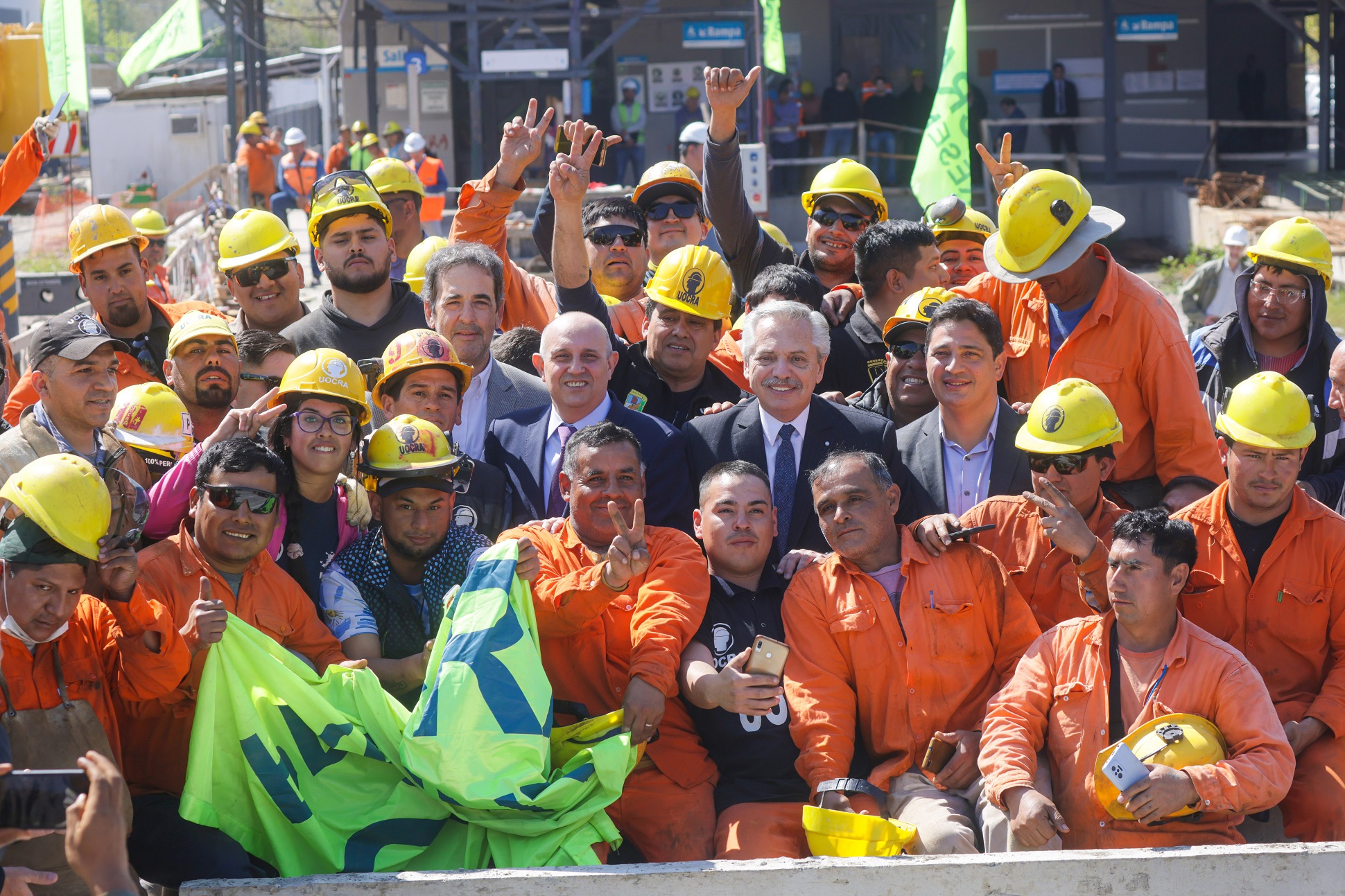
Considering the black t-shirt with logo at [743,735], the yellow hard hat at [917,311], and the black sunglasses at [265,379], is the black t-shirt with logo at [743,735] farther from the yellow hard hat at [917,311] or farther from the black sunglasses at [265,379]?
the black sunglasses at [265,379]

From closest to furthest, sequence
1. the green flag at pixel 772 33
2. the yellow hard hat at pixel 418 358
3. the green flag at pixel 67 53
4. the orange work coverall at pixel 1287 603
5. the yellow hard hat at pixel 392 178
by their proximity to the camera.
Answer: the orange work coverall at pixel 1287 603 → the yellow hard hat at pixel 418 358 → the yellow hard hat at pixel 392 178 → the green flag at pixel 67 53 → the green flag at pixel 772 33

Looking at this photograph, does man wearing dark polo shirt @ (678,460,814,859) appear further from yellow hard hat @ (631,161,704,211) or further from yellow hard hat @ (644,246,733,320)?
yellow hard hat @ (631,161,704,211)

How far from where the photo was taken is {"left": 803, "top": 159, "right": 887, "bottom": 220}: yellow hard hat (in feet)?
23.5

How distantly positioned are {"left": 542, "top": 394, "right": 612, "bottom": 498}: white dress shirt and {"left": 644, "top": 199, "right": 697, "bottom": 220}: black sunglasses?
1979 millimetres

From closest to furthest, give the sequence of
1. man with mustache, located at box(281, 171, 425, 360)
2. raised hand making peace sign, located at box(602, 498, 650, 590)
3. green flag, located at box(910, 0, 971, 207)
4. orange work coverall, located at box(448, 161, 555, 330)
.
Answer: raised hand making peace sign, located at box(602, 498, 650, 590), man with mustache, located at box(281, 171, 425, 360), orange work coverall, located at box(448, 161, 555, 330), green flag, located at box(910, 0, 971, 207)

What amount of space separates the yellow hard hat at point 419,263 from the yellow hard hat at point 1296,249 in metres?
3.93

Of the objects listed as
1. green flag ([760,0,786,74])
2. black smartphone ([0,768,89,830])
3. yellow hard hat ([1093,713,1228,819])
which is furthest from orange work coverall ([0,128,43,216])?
green flag ([760,0,786,74])

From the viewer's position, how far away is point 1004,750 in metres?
4.47

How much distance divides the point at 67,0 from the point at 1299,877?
12187mm

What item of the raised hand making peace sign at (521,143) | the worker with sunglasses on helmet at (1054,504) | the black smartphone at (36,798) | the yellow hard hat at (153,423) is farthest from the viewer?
the raised hand making peace sign at (521,143)

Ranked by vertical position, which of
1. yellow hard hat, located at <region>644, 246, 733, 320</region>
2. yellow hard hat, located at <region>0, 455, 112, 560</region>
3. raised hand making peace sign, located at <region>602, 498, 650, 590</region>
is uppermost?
yellow hard hat, located at <region>644, 246, 733, 320</region>

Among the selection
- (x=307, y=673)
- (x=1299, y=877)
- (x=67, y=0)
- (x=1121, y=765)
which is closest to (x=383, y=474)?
(x=307, y=673)

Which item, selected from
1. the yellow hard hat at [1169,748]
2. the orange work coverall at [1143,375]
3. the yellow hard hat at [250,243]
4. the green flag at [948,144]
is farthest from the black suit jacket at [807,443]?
the green flag at [948,144]

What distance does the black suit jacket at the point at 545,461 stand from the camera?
5.46 metres
